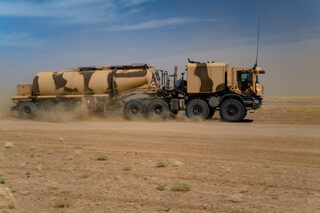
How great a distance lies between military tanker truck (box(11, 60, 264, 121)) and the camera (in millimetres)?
17859

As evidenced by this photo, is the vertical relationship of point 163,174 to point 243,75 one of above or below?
below

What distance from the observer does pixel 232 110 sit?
1780cm

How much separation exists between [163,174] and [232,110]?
12120mm

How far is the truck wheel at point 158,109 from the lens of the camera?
59.9ft

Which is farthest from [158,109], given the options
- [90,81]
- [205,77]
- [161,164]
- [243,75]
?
[161,164]

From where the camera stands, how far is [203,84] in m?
18.0

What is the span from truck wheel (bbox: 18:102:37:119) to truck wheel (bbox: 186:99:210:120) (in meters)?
10.1

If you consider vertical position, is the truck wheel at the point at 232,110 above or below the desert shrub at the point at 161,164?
above

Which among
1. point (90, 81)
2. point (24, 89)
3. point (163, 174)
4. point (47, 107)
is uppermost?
point (90, 81)

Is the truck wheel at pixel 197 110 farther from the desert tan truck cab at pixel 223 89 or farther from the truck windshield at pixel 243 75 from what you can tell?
the truck windshield at pixel 243 75

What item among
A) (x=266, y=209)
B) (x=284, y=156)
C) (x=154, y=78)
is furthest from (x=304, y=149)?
(x=154, y=78)


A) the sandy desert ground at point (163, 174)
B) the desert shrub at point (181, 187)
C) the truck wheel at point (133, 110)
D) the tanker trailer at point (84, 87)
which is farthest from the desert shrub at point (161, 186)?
the tanker trailer at point (84, 87)

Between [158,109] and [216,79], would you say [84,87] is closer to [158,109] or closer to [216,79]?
[158,109]

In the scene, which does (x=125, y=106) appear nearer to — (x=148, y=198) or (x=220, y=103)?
(x=220, y=103)
